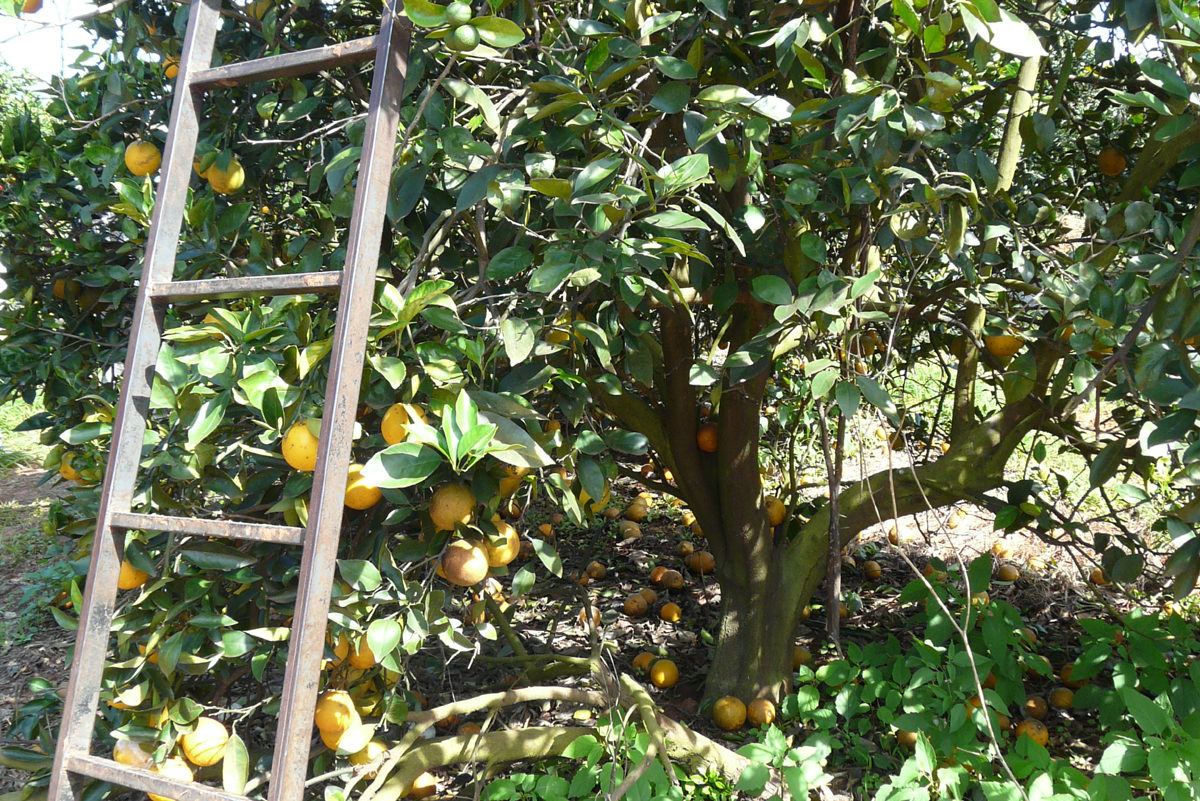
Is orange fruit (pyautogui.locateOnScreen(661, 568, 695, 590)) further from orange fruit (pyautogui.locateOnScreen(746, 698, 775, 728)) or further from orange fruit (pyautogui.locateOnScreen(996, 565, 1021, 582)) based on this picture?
orange fruit (pyautogui.locateOnScreen(996, 565, 1021, 582))

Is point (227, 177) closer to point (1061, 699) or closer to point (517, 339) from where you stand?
point (517, 339)

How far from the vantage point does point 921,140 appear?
5.25 ft

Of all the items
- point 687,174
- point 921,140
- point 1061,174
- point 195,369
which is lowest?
point 195,369

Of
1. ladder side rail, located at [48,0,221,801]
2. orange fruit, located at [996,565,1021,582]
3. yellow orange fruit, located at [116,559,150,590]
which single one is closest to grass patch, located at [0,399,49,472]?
yellow orange fruit, located at [116,559,150,590]

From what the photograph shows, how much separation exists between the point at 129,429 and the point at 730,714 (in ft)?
5.89

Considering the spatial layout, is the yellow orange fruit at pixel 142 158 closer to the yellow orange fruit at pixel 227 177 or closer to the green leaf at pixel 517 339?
the yellow orange fruit at pixel 227 177

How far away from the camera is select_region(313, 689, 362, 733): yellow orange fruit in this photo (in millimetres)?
1578

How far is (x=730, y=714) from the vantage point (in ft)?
8.17

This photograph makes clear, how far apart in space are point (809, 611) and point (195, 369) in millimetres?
2506

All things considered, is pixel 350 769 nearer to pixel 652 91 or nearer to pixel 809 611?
pixel 652 91

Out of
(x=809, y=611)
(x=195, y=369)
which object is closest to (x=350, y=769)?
(x=195, y=369)

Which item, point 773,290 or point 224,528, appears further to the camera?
point 773,290

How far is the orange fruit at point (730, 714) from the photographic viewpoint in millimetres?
2490

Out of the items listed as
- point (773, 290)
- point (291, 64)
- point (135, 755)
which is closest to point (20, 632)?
point (135, 755)
